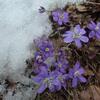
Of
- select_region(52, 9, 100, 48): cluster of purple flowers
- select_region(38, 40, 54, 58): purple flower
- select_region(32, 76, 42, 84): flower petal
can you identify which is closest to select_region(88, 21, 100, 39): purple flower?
select_region(52, 9, 100, 48): cluster of purple flowers

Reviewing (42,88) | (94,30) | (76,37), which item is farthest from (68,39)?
(42,88)

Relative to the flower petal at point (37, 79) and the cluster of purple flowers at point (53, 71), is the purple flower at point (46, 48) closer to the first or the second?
the cluster of purple flowers at point (53, 71)

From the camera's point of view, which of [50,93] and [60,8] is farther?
[60,8]

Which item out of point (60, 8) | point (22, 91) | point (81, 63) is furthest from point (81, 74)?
point (60, 8)

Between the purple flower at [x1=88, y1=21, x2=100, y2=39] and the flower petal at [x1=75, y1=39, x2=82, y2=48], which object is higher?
the purple flower at [x1=88, y1=21, x2=100, y2=39]

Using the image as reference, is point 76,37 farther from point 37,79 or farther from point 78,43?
point 37,79

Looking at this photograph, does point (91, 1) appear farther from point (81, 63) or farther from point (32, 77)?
point (32, 77)

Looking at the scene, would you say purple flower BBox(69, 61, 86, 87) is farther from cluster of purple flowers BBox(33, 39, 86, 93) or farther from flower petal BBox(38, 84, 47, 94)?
flower petal BBox(38, 84, 47, 94)
